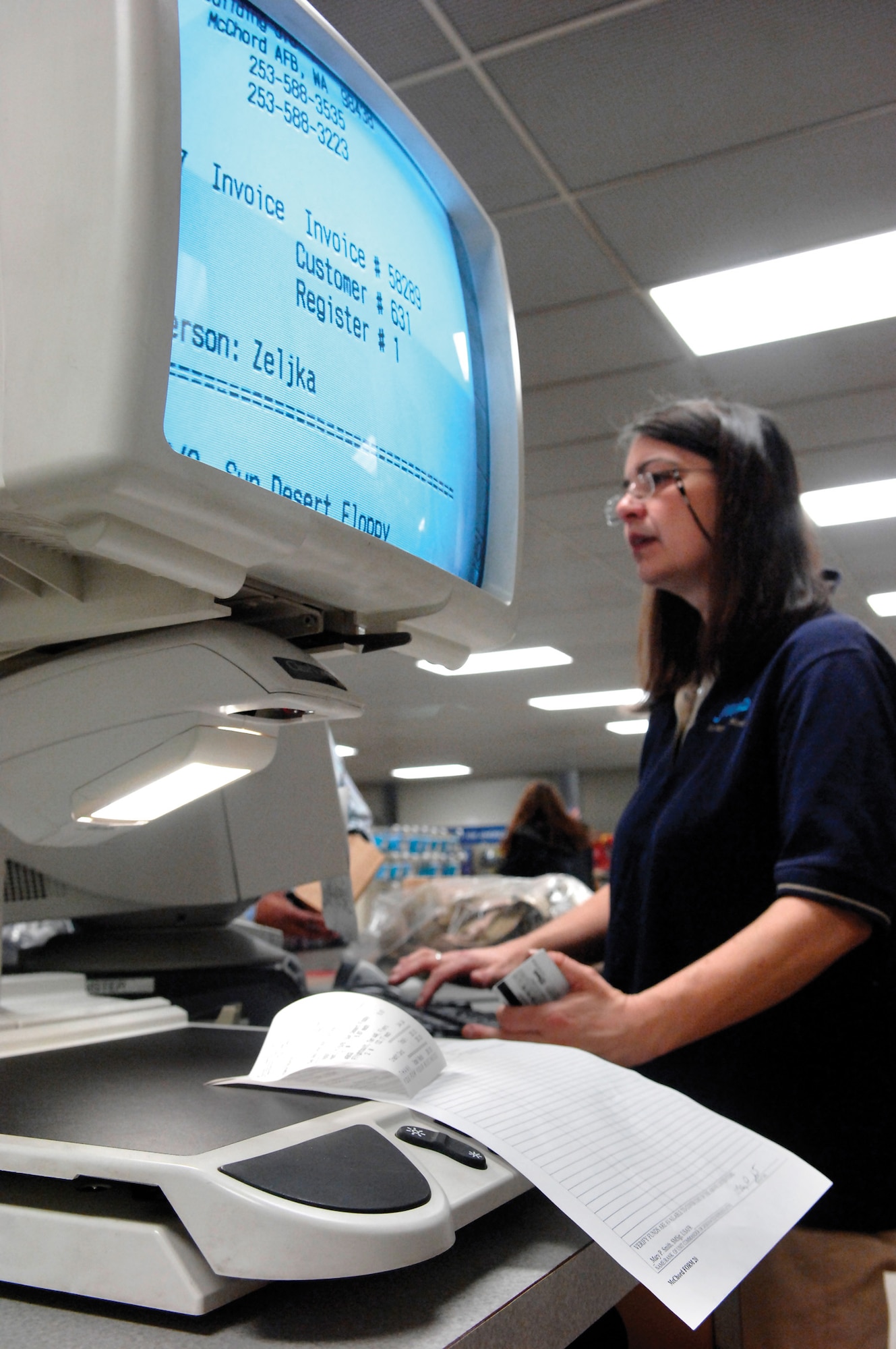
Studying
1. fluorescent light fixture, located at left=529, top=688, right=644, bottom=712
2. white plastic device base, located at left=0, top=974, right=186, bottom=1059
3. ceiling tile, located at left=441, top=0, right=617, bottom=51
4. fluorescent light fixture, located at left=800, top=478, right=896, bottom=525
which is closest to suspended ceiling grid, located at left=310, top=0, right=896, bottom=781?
ceiling tile, located at left=441, top=0, right=617, bottom=51

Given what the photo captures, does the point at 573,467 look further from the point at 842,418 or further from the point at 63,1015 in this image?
the point at 63,1015

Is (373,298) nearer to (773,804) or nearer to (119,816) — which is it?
(119,816)

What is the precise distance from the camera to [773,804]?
89 centimetres

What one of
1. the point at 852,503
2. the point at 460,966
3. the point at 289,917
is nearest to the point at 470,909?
the point at 289,917

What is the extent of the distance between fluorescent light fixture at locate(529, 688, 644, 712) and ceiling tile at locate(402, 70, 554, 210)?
18.9 ft

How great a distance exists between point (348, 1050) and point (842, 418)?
3.76 meters

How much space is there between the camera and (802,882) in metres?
0.75

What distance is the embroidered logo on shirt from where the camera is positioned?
94cm

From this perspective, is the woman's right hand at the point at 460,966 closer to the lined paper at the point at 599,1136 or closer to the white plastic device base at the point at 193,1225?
the lined paper at the point at 599,1136

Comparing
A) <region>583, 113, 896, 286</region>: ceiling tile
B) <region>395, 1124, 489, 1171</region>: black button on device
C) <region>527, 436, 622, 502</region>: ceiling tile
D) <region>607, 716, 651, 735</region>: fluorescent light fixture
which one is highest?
<region>583, 113, 896, 286</region>: ceiling tile

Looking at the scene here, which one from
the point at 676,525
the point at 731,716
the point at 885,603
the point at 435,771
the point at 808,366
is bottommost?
the point at 731,716

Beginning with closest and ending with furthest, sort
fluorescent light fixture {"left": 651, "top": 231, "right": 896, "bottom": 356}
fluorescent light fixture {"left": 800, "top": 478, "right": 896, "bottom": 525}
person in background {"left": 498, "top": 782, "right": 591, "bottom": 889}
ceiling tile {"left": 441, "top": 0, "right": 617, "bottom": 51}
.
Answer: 1. ceiling tile {"left": 441, "top": 0, "right": 617, "bottom": 51}
2. fluorescent light fixture {"left": 651, "top": 231, "right": 896, "bottom": 356}
3. fluorescent light fixture {"left": 800, "top": 478, "right": 896, "bottom": 525}
4. person in background {"left": 498, "top": 782, "right": 591, "bottom": 889}

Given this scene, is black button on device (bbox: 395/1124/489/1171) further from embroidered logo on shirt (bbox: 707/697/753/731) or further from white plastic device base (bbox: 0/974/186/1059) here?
embroidered logo on shirt (bbox: 707/697/753/731)

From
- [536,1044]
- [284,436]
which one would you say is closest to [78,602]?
[284,436]
